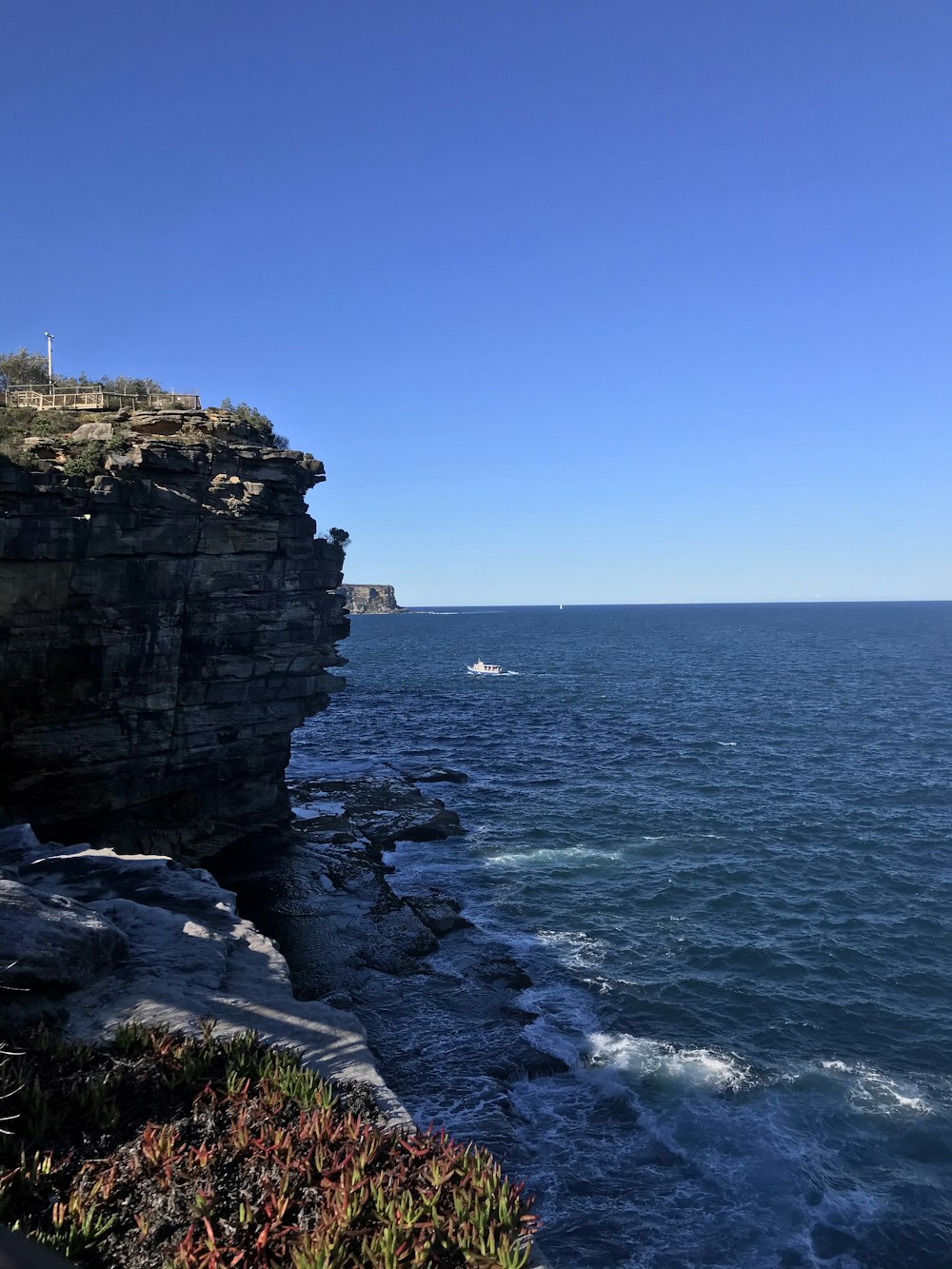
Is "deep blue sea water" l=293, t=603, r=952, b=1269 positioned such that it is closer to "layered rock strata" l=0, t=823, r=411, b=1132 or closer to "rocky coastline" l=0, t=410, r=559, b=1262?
"rocky coastline" l=0, t=410, r=559, b=1262

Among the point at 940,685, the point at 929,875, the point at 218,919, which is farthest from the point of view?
the point at 940,685

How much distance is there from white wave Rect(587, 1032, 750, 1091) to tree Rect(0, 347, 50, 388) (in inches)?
1735

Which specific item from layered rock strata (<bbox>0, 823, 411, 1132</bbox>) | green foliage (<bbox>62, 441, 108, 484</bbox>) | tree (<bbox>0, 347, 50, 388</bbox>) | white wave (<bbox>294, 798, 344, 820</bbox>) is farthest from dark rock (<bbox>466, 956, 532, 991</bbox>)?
tree (<bbox>0, 347, 50, 388</bbox>)

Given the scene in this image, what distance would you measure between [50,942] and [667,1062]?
16328mm

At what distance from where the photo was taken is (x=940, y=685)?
291ft

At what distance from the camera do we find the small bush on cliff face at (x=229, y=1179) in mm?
9102

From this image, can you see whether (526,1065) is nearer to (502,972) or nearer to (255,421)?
(502,972)

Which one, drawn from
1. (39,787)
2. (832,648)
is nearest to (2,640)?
(39,787)

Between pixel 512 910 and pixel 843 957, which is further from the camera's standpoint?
pixel 512 910

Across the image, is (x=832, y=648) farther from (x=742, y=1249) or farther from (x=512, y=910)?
(x=742, y=1249)

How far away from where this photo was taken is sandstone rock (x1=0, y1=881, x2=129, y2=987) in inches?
582

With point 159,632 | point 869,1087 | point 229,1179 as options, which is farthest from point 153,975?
point 869,1087

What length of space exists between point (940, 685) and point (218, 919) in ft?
299

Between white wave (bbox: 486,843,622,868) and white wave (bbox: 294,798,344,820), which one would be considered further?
white wave (bbox: 294,798,344,820)
